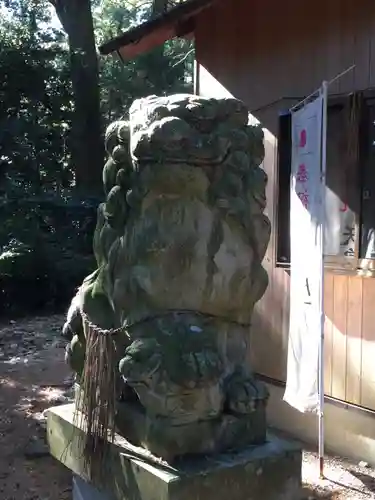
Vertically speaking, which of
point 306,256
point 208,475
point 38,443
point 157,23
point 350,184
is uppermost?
point 157,23

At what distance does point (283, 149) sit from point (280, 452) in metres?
3.28

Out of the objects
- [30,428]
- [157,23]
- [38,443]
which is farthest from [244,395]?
[157,23]

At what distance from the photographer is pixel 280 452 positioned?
3.07 metres

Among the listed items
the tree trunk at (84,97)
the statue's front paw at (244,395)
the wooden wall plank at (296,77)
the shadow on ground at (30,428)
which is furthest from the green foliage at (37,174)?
the statue's front paw at (244,395)

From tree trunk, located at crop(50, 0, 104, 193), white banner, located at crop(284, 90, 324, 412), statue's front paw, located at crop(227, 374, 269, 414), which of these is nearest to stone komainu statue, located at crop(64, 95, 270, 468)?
statue's front paw, located at crop(227, 374, 269, 414)

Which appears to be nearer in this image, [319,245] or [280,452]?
[280,452]

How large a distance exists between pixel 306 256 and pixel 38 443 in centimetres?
270

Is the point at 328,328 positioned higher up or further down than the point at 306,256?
further down

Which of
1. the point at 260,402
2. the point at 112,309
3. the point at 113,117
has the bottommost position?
the point at 260,402

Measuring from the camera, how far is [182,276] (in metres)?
3.00

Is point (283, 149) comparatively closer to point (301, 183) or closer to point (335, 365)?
point (301, 183)

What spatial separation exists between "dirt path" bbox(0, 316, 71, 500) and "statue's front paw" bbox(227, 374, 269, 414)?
2.30 m

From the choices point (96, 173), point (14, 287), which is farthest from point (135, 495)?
point (96, 173)

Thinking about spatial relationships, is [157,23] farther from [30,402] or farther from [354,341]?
[30,402]
